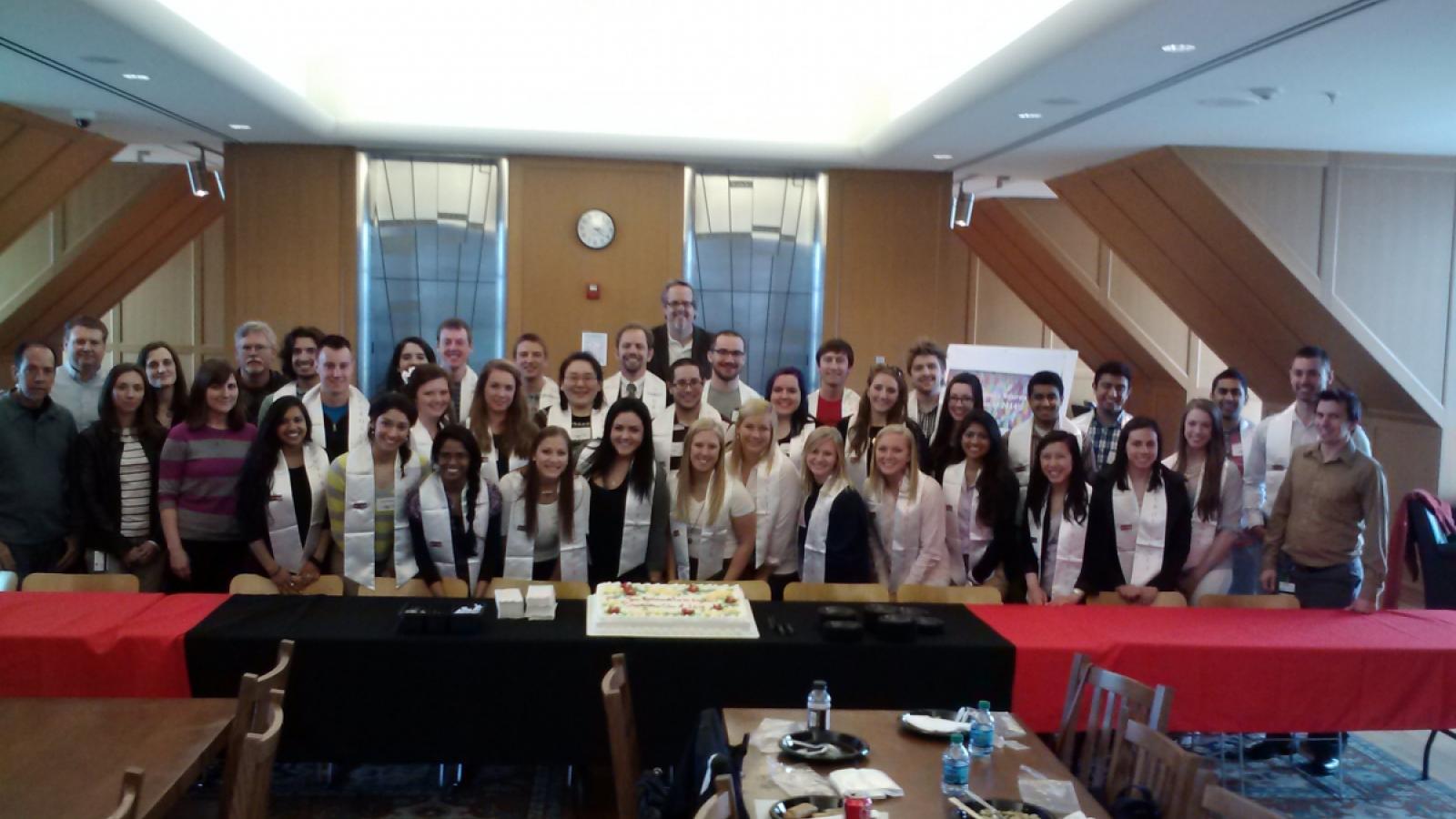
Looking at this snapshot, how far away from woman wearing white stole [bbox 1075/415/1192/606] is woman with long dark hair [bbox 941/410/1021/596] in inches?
14.0

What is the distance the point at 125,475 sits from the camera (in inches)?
207

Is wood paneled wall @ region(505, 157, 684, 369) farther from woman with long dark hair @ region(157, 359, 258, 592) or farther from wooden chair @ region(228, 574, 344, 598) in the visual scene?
wooden chair @ region(228, 574, 344, 598)

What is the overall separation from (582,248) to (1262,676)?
5.90 m

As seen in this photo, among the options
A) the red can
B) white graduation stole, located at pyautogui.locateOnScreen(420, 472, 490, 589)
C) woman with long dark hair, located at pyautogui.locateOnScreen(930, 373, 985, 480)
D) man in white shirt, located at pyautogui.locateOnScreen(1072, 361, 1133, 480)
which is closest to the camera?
the red can

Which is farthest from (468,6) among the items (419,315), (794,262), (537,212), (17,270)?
(17,270)

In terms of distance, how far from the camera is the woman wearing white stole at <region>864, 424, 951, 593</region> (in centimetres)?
501

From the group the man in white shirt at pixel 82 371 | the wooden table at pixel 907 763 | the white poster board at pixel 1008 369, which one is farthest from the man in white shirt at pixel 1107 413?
the man in white shirt at pixel 82 371

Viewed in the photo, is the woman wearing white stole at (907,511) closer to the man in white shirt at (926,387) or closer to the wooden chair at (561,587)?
the man in white shirt at (926,387)

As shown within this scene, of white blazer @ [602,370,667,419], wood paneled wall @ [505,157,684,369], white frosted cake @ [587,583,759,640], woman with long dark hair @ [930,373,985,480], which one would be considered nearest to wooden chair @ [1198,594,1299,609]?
woman with long dark hair @ [930,373,985,480]

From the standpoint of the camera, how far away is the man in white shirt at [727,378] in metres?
6.10

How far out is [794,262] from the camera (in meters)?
9.15

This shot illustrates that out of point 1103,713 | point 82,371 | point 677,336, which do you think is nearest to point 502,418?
point 677,336

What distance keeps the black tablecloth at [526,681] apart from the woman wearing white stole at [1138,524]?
118 centimetres

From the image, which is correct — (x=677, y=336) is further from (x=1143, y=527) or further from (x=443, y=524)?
(x=1143, y=527)
